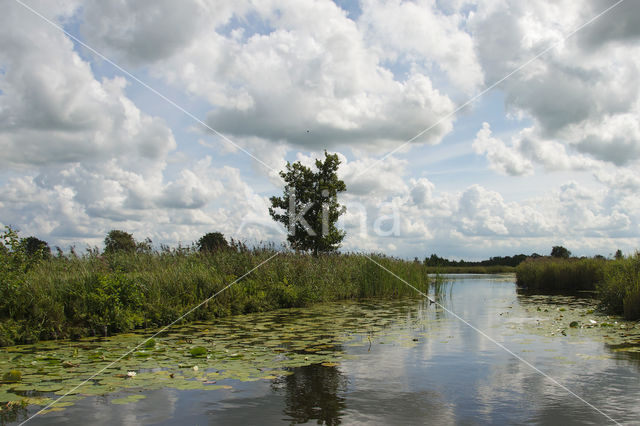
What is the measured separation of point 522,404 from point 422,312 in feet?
29.5

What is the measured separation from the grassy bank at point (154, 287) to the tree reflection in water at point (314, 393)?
17.7ft

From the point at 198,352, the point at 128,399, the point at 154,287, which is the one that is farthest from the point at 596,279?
the point at 128,399

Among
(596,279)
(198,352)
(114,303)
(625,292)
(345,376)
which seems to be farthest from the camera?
(596,279)

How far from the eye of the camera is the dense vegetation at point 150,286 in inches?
351

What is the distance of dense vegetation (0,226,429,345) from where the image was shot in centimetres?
891

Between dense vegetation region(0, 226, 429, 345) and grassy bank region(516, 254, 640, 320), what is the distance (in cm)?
828

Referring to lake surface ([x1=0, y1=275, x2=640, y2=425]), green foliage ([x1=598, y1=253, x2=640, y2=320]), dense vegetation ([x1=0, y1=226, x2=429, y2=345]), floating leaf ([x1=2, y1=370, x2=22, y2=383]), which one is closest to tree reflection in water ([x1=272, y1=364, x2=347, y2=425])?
lake surface ([x1=0, y1=275, x2=640, y2=425])

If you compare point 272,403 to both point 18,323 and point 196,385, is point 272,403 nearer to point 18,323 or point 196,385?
point 196,385

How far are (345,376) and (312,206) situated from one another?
74.7 feet

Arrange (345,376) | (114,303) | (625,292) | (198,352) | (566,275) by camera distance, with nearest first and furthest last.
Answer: (345,376)
(198,352)
(114,303)
(625,292)
(566,275)

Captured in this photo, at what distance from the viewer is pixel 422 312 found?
13.6m

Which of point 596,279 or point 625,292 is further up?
point 625,292

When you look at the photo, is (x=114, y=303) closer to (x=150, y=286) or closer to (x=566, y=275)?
(x=150, y=286)

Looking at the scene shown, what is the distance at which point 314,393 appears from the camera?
5055 mm
